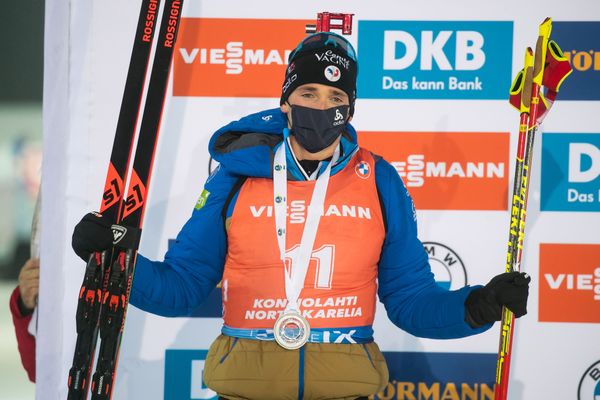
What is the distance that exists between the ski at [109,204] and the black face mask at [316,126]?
0.49 meters

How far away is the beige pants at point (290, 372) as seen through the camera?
Answer: 7.05 feet

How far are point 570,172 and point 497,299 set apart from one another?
41.2 inches

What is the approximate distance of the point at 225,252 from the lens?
93.0 inches

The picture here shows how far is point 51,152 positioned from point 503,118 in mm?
1626

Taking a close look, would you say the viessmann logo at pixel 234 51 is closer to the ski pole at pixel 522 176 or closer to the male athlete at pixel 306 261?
the male athlete at pixel 306 261

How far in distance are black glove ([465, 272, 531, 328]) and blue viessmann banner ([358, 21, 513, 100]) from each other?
1.03 metres

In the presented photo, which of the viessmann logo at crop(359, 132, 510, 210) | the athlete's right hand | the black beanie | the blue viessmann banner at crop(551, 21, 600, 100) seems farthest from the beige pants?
the blue viessmann banner at crop(551, 21, 600, 100)

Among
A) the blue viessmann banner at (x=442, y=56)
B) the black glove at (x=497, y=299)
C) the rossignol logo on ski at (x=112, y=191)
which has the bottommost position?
the black glove at (x=497, y=299)

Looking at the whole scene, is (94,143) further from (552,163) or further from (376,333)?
(552,163)

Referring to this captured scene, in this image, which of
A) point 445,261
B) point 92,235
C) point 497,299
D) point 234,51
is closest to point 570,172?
point 445,261

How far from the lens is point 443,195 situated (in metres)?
3.02

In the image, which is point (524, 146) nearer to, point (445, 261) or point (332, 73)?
point (332, 73)

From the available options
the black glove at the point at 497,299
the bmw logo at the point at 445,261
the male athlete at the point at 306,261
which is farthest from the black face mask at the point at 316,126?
the bmw logo at the point at 445,261

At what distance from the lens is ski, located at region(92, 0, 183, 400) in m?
2.21
